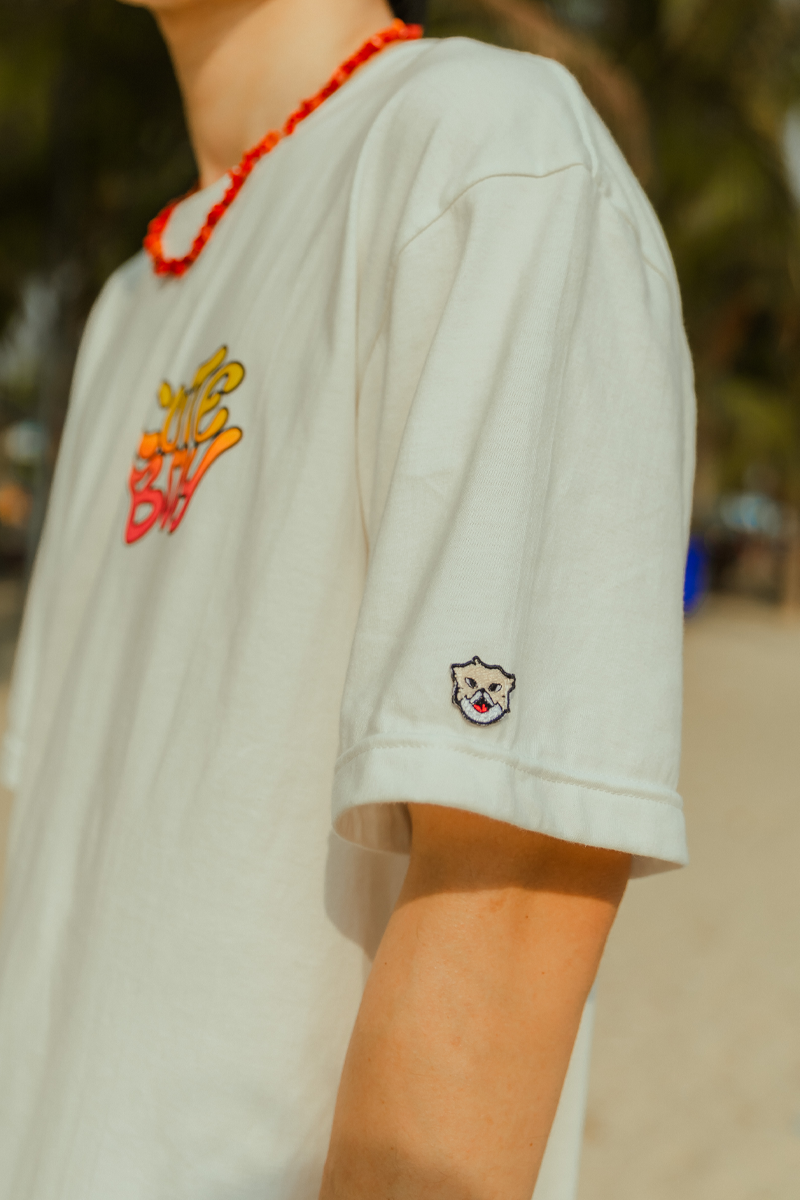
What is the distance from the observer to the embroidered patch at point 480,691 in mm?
531

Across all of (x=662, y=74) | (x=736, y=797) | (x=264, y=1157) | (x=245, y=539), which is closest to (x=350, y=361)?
(x=245, y=539)

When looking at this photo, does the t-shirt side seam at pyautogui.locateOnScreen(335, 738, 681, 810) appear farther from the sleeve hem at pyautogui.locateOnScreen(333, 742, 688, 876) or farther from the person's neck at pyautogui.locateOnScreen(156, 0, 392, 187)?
the person's neck at pyautogui.locateOnScreen(156, 0, 392, 187)

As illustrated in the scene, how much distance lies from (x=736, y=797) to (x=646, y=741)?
5.88 meters

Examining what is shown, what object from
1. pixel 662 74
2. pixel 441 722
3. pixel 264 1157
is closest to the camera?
pixel 441 722

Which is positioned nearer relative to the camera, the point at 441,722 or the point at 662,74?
the point at 441,722

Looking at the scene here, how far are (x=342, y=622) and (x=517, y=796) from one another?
0.64ft

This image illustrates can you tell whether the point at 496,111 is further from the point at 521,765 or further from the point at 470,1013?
the point at 470,1013

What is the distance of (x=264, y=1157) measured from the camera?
0.64 m

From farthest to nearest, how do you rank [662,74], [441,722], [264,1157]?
[662,74]
[264,1157]
[441,722]

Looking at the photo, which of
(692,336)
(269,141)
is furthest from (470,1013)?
(692,336)

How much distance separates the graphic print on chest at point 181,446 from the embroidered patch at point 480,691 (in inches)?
11.0

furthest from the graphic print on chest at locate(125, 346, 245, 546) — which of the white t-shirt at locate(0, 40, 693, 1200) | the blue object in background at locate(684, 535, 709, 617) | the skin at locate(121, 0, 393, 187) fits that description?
the blue object in background at locate(684, 535, 709, 617)

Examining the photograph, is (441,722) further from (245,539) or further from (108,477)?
(108,477)

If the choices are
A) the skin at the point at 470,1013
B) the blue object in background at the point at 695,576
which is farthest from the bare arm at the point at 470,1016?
the blue object in background at the point at 695,576
